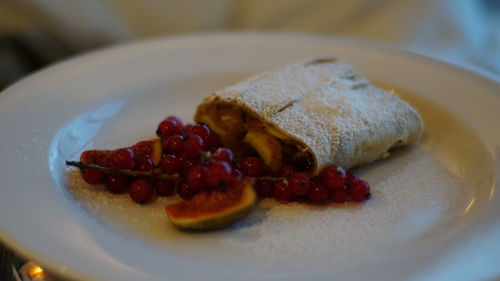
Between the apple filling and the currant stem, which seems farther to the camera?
the apple filling

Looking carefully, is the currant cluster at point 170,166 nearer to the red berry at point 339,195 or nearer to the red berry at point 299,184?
the red berry at point 299,184

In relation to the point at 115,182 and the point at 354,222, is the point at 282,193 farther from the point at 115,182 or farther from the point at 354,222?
the point at 115,182

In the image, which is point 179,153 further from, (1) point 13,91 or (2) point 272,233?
(1) point 13,91

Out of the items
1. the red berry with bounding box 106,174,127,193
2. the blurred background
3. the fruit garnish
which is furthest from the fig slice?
the blurred background

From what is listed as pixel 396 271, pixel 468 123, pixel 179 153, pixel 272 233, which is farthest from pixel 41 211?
pixel 468 123

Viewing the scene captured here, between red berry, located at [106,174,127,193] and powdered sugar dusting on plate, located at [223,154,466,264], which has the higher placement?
red berry, located at [106,174,127,193]

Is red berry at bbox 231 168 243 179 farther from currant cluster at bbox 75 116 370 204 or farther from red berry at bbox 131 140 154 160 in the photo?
red berry at bbox 131 140 154 160
